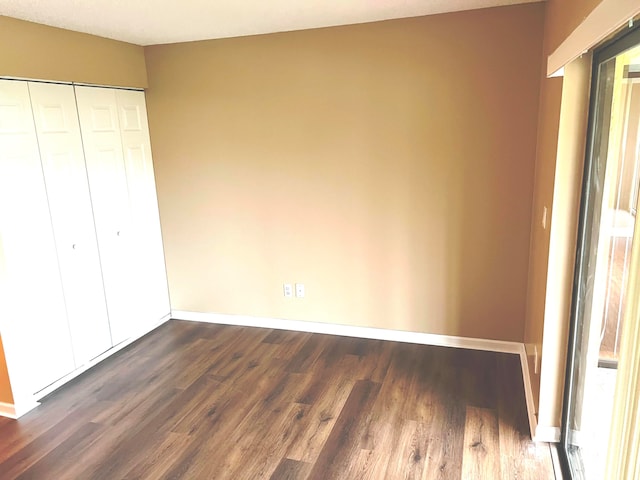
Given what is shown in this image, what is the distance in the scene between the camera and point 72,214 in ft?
10.6

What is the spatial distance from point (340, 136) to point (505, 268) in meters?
1.53

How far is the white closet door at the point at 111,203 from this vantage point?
3391mm

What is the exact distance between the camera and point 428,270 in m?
3.47

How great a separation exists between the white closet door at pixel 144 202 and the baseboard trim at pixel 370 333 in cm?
31

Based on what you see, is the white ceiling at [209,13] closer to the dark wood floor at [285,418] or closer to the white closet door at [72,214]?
the white closet door at [72,214]

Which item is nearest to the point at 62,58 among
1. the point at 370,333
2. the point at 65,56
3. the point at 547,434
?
the point at 65,56

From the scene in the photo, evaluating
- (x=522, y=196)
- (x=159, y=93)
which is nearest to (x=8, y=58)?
(x=159, y=93)

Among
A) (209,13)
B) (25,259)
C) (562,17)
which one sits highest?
(209,13)

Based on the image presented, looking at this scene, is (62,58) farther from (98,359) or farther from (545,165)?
(545,165)

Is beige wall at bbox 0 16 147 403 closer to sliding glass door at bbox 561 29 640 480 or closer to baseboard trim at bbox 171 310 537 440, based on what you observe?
baseboard trim at bbox 171 310 537 440

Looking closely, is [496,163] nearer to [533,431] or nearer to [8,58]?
[533,431]

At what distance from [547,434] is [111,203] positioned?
330 centimetres

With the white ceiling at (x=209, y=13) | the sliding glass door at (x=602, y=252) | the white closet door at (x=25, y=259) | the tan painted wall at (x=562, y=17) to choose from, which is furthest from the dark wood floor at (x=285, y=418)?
the white ceiling at (x=209, y=13)

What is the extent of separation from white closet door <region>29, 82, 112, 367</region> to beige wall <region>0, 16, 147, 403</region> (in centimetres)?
12
